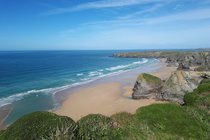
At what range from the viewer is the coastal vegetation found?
10805mm

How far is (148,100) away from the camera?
35094mm

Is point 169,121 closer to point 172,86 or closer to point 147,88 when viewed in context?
point 172,86

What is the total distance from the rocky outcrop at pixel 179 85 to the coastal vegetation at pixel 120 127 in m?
19.9

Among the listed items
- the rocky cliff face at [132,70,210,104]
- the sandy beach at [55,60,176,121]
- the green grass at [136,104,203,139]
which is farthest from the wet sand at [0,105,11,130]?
the green grass at [136,104,203,139]

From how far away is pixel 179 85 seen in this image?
33531 millimetres

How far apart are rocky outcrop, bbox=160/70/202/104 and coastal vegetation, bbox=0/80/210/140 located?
65.2 ft

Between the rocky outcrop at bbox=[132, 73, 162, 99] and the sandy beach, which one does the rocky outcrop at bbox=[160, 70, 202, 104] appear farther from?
the sandy beach

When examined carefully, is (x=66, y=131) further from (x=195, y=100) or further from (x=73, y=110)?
(x=73, y=110)

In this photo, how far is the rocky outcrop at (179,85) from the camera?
3325 cm

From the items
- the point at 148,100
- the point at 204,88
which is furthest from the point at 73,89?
the point at 204,88

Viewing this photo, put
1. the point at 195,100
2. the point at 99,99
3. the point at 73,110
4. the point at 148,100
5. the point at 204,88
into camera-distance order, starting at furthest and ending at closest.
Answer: the point at 99,99, the point at 148,100, the point at 73,110, the point at 204,88, the point at 195,100

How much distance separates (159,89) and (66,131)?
2865 centimetres

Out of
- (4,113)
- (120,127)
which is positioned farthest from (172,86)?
(4,113)

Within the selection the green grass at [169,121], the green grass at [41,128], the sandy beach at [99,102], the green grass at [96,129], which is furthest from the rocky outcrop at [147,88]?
the green grass at [41,128]
